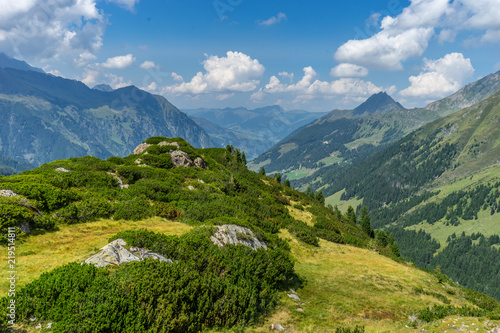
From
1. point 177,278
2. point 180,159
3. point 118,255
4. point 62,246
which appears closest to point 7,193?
point 62,246

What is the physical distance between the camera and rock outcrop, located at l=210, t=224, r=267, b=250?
18475mm

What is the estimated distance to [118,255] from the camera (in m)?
13.2

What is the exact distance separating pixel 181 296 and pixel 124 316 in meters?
2.48

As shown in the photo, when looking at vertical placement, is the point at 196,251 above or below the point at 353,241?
above

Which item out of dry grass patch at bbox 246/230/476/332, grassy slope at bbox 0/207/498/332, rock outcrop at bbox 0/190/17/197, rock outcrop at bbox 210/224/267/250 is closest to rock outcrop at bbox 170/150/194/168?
grassy slope at bbox 0/207/498/332

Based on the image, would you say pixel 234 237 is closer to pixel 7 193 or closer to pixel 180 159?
pixel 7 193

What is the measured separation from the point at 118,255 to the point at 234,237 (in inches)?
344

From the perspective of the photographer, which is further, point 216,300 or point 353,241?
point 353,241

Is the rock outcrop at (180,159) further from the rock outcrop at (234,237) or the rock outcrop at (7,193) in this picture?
the rock outcrop at (234,237)

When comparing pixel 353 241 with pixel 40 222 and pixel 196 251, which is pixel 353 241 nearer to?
pixel 196 251

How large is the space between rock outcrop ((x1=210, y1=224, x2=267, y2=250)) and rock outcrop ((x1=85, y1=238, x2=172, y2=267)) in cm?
493

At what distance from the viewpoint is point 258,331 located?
12242mm

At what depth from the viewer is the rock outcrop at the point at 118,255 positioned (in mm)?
12542

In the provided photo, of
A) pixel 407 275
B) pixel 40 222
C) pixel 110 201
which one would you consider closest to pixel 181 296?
pixel 40 222
